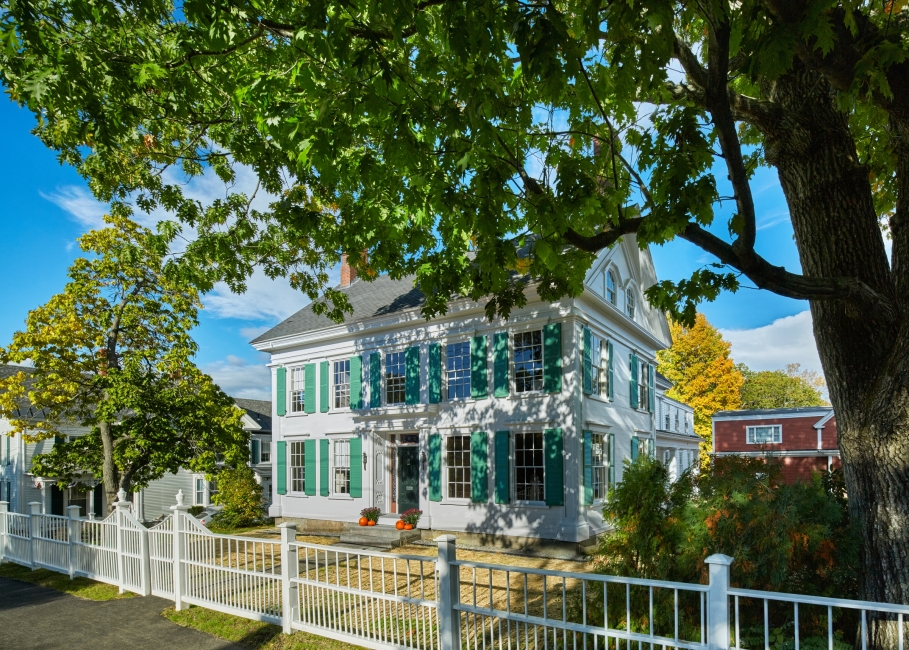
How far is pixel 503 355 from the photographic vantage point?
14422 mm

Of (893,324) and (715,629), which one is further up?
(893,324)

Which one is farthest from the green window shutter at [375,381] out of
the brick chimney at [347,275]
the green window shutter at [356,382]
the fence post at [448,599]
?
the fence post at [448,599]

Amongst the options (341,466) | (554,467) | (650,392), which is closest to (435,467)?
(554,467)

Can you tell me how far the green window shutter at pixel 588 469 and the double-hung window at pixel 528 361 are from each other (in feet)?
5.04

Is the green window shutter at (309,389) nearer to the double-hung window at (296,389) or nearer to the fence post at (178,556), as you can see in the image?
the double-hung window at (296,389)

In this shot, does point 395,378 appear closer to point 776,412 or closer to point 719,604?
point 719,604


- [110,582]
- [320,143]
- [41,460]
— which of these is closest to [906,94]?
[320,143]

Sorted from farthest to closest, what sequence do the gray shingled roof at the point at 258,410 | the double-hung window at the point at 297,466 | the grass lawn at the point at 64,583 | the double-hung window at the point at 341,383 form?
the gray shingled roof at the point at 258,410 → the double-hung window at the point at 297,466 → the double-hung window at the point at 341,383 → the grass lawn at the point at 64,583

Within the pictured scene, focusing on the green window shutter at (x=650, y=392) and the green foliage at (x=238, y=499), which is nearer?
the green window shutter at (x=650, y=392)

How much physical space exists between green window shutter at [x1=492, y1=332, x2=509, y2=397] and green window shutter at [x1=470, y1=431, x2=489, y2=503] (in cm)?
111

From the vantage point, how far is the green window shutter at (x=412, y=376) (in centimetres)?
1586

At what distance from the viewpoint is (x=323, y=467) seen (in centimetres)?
1772

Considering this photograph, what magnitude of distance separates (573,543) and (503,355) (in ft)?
14.5

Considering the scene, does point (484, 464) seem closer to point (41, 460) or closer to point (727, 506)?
point (727, 506)
